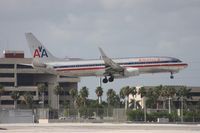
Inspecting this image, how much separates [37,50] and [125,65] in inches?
767

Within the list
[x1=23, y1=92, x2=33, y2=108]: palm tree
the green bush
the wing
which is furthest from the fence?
[x1=23, y1=92, x2=33, y2=108]: palm tree

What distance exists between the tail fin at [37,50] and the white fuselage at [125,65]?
440 cm

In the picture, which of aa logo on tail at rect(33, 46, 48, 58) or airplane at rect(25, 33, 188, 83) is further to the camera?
aa logo on tail at rect(33, 46, 48, 58)

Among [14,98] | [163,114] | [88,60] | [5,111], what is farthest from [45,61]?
[14,98]

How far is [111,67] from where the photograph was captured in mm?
98938

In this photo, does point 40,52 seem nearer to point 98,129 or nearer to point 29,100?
point 98,129

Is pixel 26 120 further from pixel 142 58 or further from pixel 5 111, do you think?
pixel 142 58

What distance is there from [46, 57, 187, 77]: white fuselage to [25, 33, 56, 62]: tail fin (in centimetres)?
440

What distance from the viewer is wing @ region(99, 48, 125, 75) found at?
9812 cm

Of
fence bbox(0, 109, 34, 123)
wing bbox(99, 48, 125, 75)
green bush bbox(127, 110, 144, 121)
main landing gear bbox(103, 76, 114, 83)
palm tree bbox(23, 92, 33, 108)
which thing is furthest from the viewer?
palm tree bbox(23, 92, 33, 108)

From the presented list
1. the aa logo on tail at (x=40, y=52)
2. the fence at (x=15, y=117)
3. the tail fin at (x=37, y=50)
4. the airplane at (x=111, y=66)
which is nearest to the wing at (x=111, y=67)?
the airplane at (x=111, y=66)

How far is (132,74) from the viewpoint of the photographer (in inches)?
3807

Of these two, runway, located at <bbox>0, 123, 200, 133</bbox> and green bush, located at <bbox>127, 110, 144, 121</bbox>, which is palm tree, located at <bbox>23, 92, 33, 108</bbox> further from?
runway, located at <bbox>0, 123, 200, 133</bbox>

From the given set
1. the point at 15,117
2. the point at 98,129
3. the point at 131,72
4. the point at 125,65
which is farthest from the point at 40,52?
the point at 98,129
